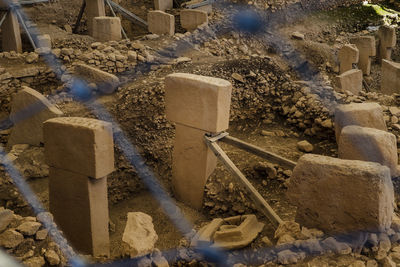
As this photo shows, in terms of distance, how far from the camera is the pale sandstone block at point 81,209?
503 centimetres

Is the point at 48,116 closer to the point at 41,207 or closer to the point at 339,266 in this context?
the point at 41,207

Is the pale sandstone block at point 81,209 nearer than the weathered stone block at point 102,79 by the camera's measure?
Yes

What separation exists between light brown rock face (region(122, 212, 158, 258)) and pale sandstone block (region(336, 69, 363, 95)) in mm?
5712

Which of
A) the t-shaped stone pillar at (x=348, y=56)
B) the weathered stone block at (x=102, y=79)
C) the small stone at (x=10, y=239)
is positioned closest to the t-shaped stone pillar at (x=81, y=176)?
the small stone at (x=10, y=239)

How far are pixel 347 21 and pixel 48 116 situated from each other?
433 inches

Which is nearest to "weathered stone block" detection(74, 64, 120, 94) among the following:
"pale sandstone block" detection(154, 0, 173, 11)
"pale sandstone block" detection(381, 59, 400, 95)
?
"pale sandstone block" detection(154, 0, 173, 11)

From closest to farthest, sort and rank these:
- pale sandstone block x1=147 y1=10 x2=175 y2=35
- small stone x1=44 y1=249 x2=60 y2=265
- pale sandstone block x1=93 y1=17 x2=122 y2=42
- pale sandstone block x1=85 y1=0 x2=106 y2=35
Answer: small stone x1=44 y1=249 x2=60 y2=265, pale sandstone block x1=93 y1=17 x2=122 y2=42, pale sandstone block x1=147 y1=10 x2=175 y2=35, pale sandstone block x1=85 y1=0 x2=106 y2=35

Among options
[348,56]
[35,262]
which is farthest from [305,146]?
[348,56]

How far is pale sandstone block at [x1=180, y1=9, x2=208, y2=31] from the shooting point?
10.4 meters

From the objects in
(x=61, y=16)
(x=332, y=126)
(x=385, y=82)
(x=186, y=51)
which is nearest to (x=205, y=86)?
(x=332, y=126)

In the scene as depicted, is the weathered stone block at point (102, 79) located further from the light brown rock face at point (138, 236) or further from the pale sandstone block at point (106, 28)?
the light brown rock face at point (138, 236)

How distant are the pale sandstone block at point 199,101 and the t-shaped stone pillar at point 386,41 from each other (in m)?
8.79

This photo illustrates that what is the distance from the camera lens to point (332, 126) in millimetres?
6684

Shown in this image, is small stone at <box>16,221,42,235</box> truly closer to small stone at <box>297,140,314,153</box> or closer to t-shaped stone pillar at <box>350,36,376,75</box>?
small stone at <box>297,140,314,153</box>
